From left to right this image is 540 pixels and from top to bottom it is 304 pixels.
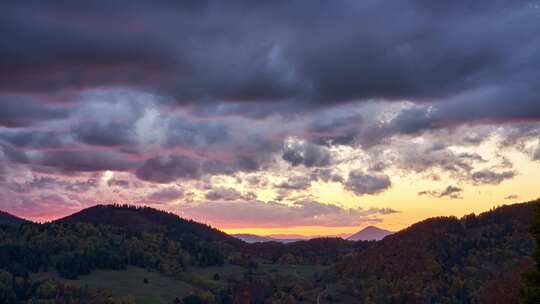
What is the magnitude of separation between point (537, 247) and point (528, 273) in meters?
3.12

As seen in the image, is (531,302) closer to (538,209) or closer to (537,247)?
(537,247)

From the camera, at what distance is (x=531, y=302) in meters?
64.6

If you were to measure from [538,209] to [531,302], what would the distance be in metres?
10.6

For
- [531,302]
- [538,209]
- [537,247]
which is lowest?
[531,302]

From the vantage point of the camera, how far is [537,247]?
65.4 meters

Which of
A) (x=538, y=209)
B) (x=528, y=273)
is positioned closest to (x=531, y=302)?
(x=528, y=273)

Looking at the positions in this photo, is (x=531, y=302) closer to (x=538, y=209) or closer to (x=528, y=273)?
(x=528, y=273)

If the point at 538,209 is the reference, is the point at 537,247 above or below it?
below

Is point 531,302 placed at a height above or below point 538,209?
below

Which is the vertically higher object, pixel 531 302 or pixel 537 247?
pixel 537 247

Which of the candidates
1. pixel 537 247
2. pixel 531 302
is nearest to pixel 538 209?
pixel 537 247

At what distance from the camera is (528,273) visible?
65125mm

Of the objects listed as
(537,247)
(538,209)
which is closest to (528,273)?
(537,247)

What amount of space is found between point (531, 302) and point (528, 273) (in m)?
3.17
